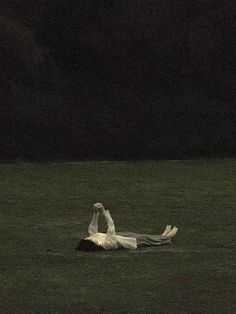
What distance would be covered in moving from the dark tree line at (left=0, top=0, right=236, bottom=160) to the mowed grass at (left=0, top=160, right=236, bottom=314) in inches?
180

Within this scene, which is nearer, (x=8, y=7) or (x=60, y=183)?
(x=60, y=183)

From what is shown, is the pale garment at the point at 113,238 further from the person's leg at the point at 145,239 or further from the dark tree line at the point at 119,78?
the dark tree line at the point at 119,78

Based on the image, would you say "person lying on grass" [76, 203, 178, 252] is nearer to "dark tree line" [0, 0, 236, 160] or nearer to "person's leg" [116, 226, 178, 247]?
"person's leg" [116, 226, 178, 247]

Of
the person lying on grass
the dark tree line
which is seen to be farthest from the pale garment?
the dark tree line

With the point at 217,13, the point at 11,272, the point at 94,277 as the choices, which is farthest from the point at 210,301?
the point at 217,13

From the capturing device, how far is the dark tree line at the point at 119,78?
22344 millimetres

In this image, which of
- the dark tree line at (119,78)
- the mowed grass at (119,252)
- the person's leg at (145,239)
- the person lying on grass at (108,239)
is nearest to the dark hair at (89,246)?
the person lying on grass at (108,239)

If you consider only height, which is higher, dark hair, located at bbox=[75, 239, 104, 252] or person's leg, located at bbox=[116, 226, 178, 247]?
person's leg, located at bbox=[116, 226, 178, 247]

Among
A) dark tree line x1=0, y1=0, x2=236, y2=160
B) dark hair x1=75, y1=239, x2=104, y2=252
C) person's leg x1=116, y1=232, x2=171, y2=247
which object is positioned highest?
dark tree line x1=0, y1=0, x2=236, y2=160

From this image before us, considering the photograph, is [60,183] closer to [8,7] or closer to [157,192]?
[157,192]

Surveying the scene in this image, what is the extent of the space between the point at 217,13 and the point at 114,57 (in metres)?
3.52

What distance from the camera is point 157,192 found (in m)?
14.5

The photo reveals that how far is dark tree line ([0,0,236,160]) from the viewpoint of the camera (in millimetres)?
22344

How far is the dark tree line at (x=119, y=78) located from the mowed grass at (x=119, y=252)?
458 centimetres
